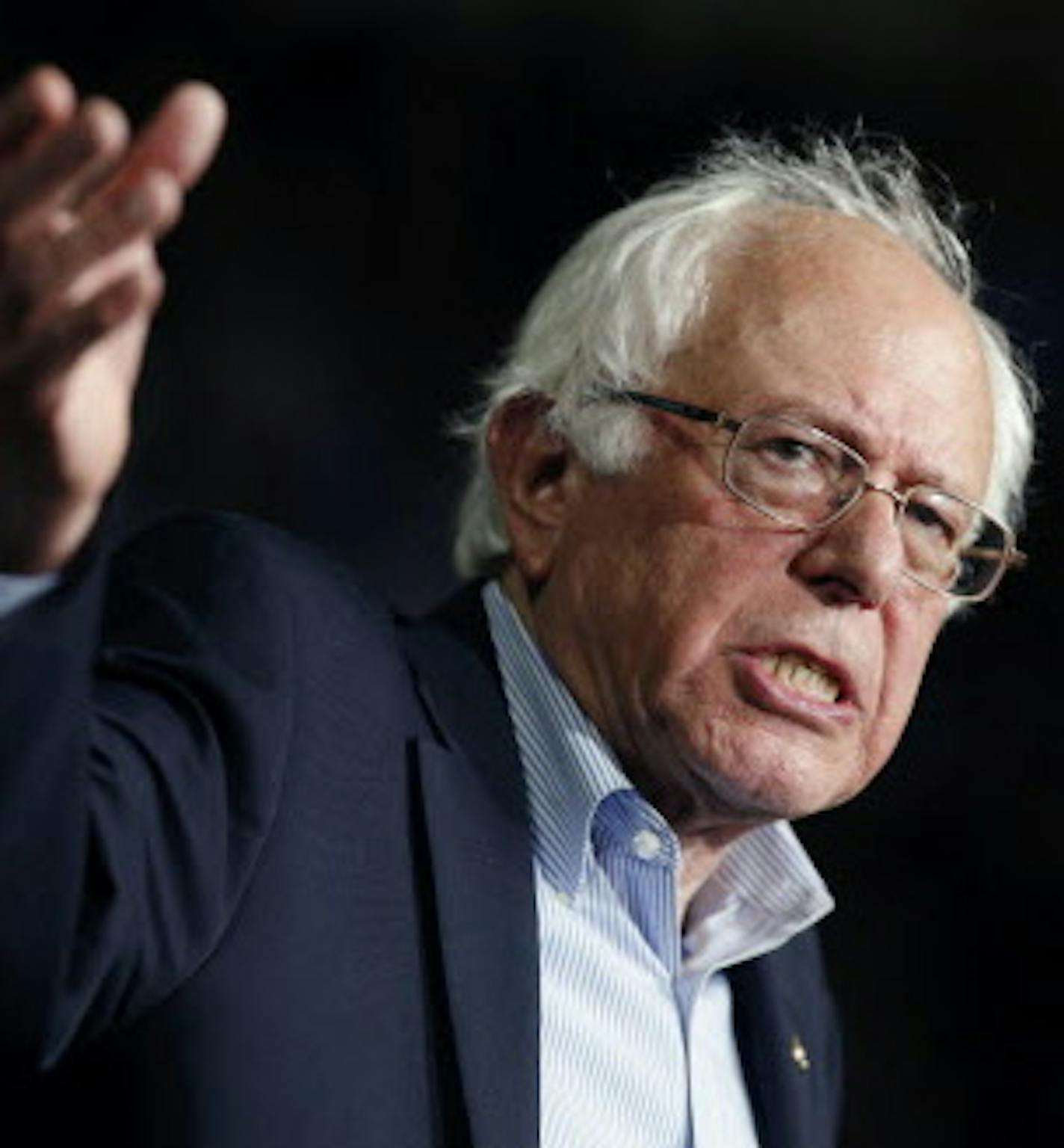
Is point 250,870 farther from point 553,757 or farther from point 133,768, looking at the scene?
point 553,757

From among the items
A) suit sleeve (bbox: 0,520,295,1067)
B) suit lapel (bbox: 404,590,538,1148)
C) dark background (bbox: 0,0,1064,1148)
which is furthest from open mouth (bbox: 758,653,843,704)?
dark background (bbox: 0,0,1064,1148)

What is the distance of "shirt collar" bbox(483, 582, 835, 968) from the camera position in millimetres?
1802

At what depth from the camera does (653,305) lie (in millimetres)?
1999

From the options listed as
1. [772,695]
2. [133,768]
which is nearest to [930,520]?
[772,695]

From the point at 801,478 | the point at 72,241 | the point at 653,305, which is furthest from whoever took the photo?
the point at 653,305

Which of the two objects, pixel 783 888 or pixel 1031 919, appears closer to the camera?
A: pixel 783 888

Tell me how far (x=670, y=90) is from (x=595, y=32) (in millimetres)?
150

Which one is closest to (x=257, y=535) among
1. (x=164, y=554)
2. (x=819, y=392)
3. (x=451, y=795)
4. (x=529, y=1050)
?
(x=164, y=554)

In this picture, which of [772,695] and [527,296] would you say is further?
[527,296]

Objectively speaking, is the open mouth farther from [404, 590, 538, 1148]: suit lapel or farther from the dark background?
the dark background

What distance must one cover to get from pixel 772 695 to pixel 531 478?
0.35 meters

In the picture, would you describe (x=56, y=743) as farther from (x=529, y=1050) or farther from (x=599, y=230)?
(x=599, y=230)

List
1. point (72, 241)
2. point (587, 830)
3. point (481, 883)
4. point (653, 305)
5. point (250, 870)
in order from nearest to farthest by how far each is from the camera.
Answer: point (72, 241)
point (250, 870)
point (481, 883)
point (587, 830)
point (653, 305)

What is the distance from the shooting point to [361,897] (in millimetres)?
1570
